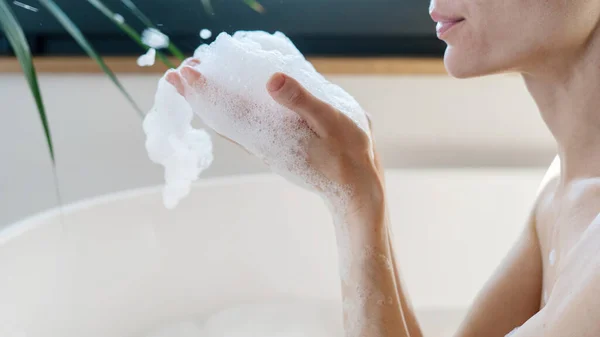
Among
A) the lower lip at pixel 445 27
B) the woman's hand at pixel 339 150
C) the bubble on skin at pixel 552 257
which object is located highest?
the lower lip at pixel 445 27

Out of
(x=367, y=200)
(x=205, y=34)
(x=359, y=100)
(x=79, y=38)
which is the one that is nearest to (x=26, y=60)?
(x=79, y=38)

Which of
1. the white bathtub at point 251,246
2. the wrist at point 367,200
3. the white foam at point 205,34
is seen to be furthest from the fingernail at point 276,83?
the white foam at point 205,34

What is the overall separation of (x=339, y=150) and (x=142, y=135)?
0.89 metres

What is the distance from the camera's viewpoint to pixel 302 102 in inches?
22.2

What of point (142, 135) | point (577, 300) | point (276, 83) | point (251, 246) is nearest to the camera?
point (577, 300)

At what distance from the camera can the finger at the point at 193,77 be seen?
0.66 m

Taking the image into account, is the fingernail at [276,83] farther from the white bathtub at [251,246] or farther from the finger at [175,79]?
the white bathtub at [251,246]

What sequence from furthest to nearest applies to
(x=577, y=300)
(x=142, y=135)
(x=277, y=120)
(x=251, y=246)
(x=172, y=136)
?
(x=142, y=135)
(x=251, y=246)
(x=172, y=136)
(x=277, y=120)
(x=577, y=300)

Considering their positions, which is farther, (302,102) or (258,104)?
(258,104)

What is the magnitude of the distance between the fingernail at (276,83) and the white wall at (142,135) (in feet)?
2.94

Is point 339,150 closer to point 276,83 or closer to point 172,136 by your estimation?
point 276,83

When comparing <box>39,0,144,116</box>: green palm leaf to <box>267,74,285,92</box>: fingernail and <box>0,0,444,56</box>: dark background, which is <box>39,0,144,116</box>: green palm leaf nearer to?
<box>267,74,285,92</box>: fingernail

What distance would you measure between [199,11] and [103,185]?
46cm

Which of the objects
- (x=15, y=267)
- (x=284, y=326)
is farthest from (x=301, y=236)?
(x=15, y=267)
